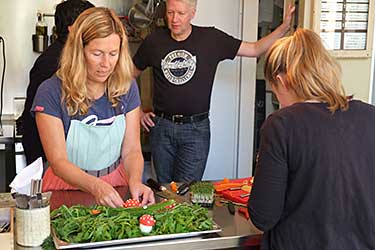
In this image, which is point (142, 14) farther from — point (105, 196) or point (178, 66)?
point (105, 196)

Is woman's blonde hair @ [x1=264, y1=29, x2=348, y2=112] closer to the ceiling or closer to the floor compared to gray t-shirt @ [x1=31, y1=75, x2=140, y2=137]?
closer to the ceiling

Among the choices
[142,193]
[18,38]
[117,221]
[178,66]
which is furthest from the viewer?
[18,38]

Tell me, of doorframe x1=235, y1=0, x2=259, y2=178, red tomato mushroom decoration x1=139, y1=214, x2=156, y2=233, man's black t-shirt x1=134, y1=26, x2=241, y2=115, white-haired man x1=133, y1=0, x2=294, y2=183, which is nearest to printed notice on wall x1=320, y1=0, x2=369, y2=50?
white-haired man x1=133, y1=0, x2=294, y2=183

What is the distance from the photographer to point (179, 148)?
286cm

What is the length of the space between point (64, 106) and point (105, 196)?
369mm

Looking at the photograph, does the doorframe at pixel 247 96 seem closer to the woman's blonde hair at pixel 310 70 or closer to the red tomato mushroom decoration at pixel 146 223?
the woman's blonde hair at pixel 310 70

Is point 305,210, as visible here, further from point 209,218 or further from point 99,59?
point 99,59

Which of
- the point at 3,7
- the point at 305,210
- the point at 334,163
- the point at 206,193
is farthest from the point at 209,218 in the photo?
the point at 3,7

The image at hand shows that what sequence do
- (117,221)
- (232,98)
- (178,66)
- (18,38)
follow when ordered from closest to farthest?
(117,221) < (178,66) < (232,98) < (18,38)

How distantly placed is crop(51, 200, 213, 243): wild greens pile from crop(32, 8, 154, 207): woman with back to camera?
109mm

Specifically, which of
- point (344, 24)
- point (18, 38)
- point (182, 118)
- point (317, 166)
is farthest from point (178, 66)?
point (317, 166)

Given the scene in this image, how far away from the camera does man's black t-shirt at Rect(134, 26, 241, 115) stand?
2795mm

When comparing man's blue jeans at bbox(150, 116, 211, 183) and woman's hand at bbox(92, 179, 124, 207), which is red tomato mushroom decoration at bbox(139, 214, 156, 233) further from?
man's blue jeans at bbox(150, 116, 211, 183)

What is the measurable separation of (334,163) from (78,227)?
2.29 feet
